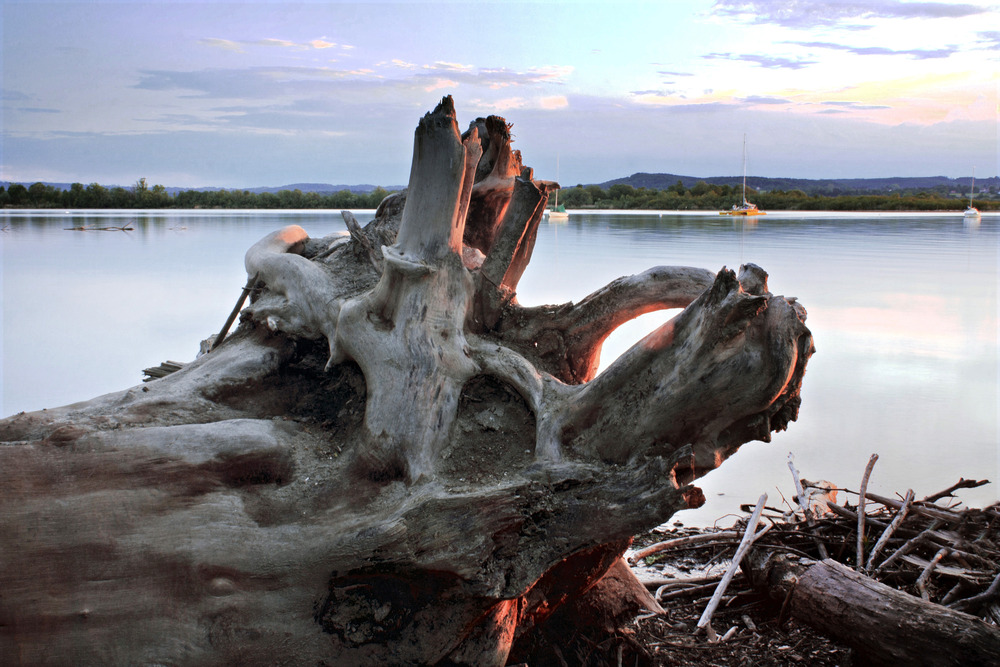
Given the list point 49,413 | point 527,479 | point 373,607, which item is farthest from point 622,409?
point 49,413

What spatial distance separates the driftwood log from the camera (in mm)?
2373

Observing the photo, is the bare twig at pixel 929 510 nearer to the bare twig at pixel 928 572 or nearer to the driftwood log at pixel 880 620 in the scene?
the bare twig at pixel 928 572

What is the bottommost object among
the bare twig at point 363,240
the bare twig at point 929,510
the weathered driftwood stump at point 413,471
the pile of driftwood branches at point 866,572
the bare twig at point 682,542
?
the bare twig at point 682,542

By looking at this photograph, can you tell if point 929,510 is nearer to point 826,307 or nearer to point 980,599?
point 980,599

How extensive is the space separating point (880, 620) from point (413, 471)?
5.50ft

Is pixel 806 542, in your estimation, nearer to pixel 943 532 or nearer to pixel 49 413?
pixel 943 532

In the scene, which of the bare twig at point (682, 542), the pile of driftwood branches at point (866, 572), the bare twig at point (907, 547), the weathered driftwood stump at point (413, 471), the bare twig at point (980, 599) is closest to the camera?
the weathered driftwood stump at point (413, 471)

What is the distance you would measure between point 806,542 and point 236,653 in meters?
2.45

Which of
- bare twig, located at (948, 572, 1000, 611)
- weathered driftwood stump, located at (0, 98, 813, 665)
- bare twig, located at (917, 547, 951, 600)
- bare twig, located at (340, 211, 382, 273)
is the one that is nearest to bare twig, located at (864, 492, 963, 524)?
bare twig, located at (917, 547, 951, 600)

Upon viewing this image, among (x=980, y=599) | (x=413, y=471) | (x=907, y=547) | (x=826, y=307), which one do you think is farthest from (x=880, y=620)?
(x=826, y=307)

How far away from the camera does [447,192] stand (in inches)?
119

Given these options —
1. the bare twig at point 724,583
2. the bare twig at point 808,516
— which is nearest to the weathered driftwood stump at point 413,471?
the bare twig at point 724,583

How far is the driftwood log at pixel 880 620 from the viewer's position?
7.79 feet

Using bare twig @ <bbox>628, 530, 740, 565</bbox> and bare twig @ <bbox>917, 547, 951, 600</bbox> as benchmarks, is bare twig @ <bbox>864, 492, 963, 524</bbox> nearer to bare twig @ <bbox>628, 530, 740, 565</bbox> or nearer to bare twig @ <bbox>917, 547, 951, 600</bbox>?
bare twig @ <bbox>917, 547, 951, 600</bbox>
